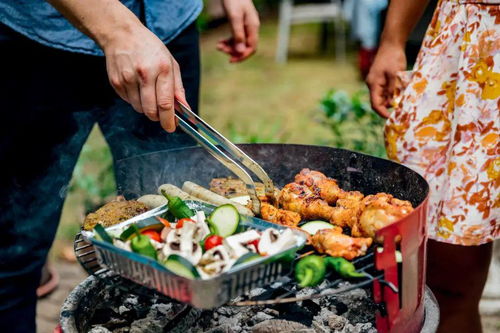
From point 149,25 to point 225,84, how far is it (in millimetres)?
6504

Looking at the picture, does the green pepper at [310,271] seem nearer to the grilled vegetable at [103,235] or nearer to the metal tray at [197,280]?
the metal tray at [197,280]

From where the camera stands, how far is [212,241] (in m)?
1.78

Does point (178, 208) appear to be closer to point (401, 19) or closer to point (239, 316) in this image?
point (239, 316)

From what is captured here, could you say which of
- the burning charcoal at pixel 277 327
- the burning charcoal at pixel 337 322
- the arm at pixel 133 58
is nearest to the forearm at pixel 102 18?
the arm at pixel 133 58

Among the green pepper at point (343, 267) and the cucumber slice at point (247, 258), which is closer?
the cucumber slice at point (247, 258)

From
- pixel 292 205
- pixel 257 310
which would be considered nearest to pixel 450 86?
pixel 292 205

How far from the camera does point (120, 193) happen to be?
97.8 inches

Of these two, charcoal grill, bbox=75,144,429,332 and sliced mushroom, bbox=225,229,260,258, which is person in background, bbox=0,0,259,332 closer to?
charcoal grill, bbox=75,144,429,332

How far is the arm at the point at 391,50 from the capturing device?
2.72 meters

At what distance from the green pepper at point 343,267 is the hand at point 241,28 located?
1486mm

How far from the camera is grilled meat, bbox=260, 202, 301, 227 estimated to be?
2.14 metres

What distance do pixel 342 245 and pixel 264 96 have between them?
22.8ft

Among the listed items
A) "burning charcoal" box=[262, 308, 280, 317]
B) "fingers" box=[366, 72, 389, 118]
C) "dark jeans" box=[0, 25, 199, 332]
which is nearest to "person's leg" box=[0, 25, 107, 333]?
"dark jeans" box=[0, 25, 199, 332]

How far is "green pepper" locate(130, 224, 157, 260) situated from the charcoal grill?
18cm
